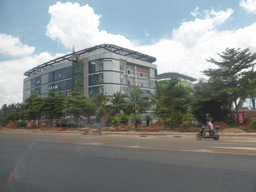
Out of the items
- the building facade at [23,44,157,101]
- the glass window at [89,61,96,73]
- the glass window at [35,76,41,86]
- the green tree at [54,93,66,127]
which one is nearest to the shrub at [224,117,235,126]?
the green tree at [54,93,66,127]

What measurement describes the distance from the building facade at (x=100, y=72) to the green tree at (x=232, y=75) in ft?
105

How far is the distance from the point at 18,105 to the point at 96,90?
78.0ft

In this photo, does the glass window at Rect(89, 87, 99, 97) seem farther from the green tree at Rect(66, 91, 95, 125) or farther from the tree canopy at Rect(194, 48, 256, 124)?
the tree canopy at Rect(194, 48, 256, 124)

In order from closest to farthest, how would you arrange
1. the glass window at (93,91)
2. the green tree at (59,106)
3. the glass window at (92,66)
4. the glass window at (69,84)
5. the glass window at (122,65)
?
the green tree at (59,106) < the glass window at (93,91) < the glass window at (92,66) < the glass window at (122,65) < the glass window at (69,84)

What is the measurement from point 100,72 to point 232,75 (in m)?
39.6

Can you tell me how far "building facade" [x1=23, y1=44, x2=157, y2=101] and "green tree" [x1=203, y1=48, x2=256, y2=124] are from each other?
105 feet

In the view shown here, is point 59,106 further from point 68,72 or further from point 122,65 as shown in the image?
point 122,65

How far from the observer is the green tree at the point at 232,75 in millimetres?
20438

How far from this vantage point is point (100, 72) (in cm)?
5644

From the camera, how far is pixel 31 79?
253ft

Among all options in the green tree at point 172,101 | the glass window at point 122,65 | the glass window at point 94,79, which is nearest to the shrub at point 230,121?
the green tree at point 172,101

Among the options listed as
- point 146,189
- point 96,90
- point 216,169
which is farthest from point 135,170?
point 96,90

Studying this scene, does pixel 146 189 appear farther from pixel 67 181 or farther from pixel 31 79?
pixel 31 79

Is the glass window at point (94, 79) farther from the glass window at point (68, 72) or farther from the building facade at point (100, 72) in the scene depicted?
the glass window at point (68, 72)
